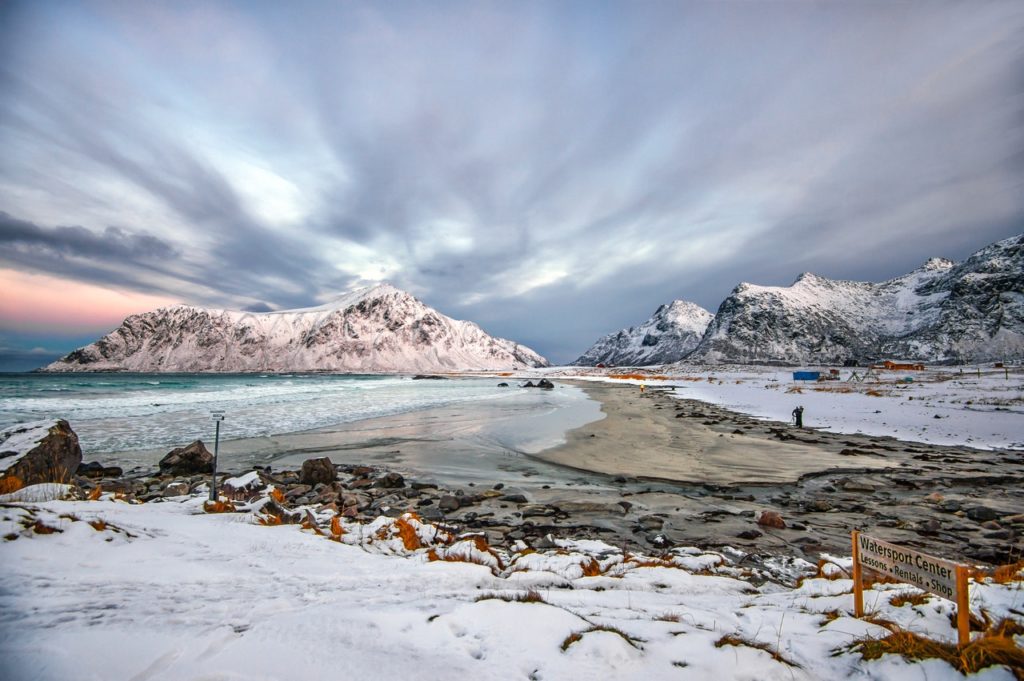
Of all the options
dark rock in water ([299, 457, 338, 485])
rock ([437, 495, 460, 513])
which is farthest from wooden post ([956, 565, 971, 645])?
dark rock in water ([299, 457, 338, 485])

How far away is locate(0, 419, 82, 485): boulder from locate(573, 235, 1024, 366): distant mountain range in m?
141

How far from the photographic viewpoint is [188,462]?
42.2 ft

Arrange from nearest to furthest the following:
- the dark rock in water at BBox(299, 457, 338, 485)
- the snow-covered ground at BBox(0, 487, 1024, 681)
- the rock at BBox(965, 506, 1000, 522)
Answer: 1. the snow-covered ground at BBox(0, 487, 1024, 681)
2. the rock at BBox(965, 506, 1000, 522)
3. the dark rock in water at BBox(299, 457, 338, 485)

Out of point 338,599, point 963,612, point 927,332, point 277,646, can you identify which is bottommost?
point 338,599

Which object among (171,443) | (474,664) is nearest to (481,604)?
(474,664)

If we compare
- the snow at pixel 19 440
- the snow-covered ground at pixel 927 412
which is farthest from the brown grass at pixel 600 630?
the snow-covered ground at pixel 927 412

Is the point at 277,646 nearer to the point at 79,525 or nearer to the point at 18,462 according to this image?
the point at 79,525

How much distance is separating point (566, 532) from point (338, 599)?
5039 millimetres

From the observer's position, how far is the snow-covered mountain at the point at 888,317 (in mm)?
104750

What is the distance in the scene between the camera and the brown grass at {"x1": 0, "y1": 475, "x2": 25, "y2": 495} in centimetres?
728

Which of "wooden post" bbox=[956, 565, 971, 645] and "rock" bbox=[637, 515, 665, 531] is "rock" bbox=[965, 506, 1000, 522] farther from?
"wooden post" bbox=[956, 565, 971, 645]

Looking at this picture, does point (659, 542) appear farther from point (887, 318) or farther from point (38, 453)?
point (887, 318)

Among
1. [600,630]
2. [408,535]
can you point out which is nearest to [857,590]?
[600,630]

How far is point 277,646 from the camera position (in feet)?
10.4
